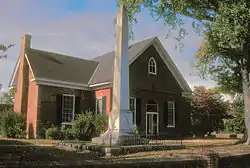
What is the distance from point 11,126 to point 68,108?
4.24m

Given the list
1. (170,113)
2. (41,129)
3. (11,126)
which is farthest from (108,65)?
(11,126)

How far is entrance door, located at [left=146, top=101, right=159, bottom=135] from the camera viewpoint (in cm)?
2430

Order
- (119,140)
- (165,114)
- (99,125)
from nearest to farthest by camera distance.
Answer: (119,140) < (99,125) < (165,114)

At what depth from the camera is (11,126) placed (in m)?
21.0

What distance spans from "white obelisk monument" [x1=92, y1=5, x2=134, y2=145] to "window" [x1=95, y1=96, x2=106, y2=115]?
352 inches

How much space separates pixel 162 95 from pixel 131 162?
1919 centimetres

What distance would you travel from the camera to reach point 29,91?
23.0 meters

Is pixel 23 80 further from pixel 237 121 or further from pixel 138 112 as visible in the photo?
pixel 237 121

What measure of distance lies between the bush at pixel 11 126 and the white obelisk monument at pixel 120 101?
9397 millimetres

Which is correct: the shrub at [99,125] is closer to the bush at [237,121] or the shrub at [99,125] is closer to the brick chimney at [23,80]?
the brick chimney at [23,80]

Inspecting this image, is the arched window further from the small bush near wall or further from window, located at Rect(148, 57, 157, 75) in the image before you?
the small bush near wall

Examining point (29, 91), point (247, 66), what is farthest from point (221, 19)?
point (29, 91)

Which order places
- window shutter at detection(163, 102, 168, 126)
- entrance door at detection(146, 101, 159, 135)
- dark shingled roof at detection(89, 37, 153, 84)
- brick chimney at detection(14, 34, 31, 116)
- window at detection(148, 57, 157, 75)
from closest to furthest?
dark shingled roof at detection(89, 37, 153, 84)
brick chimney at detection(14, 34, 31, 116)
entrance door at detection(146, 101, 159, 135)
window at detection(148, 57, 157, 75)
window shutter at detection(163, 102, 168, 126)

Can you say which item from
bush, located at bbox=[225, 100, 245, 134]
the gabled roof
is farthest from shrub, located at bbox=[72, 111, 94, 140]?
bush, located at bbox=[225, 100, 245, 134]
